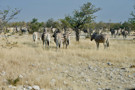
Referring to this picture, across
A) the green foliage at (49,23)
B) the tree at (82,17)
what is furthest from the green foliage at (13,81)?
the green foliage at (49,23)

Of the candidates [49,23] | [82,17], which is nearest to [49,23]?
Result: [49,23]

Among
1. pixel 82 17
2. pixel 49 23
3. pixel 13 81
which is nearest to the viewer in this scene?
pixel 13 81

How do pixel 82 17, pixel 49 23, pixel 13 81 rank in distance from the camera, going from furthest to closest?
pixel 49 23, pixel 82 17, pixel 13 81

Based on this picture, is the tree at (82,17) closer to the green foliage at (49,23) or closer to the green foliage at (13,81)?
the green foliage at (13,81)

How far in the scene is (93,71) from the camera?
7.93m

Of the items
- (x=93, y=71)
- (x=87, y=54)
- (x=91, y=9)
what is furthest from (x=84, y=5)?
(x=93, y=71)

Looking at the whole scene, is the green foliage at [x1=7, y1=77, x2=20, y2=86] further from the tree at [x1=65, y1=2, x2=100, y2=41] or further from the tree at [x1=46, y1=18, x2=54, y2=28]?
the tree at [x1=46, y1=18, x2=54, y2=28]

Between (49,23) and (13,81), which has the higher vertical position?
(49,23)

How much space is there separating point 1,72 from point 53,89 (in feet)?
9.40

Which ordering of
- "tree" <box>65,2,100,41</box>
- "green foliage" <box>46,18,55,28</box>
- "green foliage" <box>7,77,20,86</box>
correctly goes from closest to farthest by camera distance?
"green foliage" <box>7,77,20,86</box>
"tree" <box>65,2,100,41</box>
"green foliage" <box>46,18,55,28</box>

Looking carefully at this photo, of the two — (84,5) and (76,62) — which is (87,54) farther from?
(84,5)

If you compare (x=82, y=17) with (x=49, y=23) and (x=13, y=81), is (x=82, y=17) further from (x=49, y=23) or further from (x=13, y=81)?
(x=49, y=23)

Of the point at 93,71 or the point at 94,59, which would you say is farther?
the point at 94,59

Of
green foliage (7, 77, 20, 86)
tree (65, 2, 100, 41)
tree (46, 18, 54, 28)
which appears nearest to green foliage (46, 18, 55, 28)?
tree (46, 18, 54, 28)
